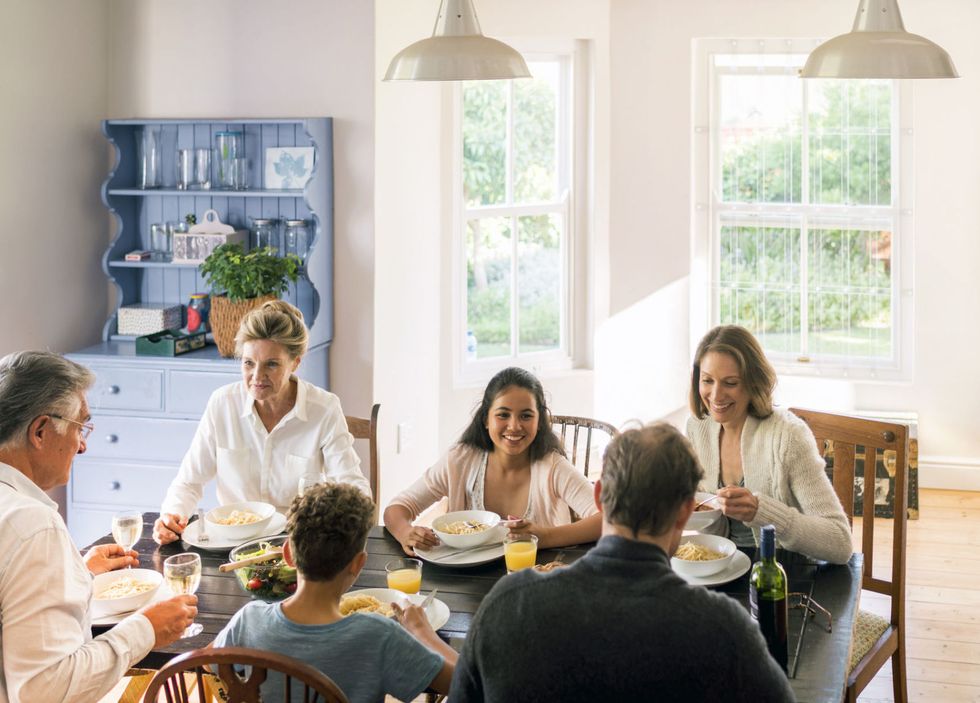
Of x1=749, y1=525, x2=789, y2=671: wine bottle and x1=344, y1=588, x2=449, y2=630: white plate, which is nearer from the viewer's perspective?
x1=749, y1=525, x2=789, y2=671: wine bottle

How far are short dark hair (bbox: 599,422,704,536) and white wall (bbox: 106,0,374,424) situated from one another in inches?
114

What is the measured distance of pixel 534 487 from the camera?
118 inches

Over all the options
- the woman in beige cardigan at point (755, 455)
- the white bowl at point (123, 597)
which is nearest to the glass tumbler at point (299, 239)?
the woman in beige cardigan at point (755, 455)

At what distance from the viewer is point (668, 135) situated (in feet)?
18.7

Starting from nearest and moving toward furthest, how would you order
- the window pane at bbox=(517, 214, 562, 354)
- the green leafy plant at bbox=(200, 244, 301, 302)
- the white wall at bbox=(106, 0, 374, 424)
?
the green leafy plant at bbox=(200, 244, 301, 302) < the white wall at bbox=(106, 0, 374, 424) < the window pane at bbox=(517, 214, 562, 354)

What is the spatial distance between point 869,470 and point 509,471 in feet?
3.01

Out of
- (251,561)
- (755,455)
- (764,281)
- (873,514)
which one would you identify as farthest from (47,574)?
(764,281)

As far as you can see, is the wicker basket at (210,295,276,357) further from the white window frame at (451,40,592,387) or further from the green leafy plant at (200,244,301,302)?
the white window frame at (451,40,592,387)

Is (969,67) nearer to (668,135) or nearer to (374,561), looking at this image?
(668,135)

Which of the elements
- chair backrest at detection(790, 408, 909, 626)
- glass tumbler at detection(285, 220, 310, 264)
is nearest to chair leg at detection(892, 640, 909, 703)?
chair backrest at detection(790, 408, 909, 626)

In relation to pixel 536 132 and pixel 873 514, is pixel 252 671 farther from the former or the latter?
pixel 536 132

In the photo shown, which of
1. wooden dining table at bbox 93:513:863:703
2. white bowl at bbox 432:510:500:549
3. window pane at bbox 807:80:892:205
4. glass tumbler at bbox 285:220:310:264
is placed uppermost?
window pane at bbox 807:80:892:205

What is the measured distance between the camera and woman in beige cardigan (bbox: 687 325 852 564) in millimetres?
2584

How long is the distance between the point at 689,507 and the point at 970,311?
4.47 m
